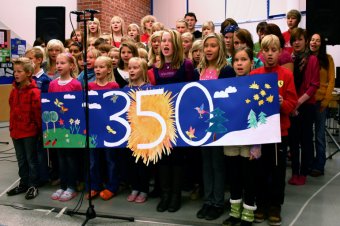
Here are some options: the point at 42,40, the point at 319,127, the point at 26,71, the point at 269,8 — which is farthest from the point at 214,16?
the point at 26,71

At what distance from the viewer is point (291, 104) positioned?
9.62 ft

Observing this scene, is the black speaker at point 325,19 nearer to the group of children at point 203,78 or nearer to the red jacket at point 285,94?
the group of children at point 203,78

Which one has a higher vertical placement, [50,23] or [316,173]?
[50,23]

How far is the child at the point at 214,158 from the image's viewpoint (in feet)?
10.2

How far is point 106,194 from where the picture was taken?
12.0ft

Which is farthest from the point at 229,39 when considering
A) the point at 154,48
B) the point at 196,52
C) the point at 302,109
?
the point at 302,109

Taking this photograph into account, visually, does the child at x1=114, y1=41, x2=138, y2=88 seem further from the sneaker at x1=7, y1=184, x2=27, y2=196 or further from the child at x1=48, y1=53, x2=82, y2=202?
the sneaker at x1=7, y1=184, x2=27, y2=196

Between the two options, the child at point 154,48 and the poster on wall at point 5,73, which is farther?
the poster on wall at point 5,73

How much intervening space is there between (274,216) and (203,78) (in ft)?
4.03

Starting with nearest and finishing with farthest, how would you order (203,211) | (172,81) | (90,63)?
1. (203,211)
2. (172,81)
3. (90,63)

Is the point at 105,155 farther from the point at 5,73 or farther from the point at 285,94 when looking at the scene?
the point at 5,73

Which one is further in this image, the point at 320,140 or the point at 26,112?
the point at 320,140

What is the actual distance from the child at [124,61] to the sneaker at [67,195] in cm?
114

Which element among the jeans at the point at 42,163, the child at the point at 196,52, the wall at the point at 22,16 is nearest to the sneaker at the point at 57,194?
the jeans at the point at 42,163
